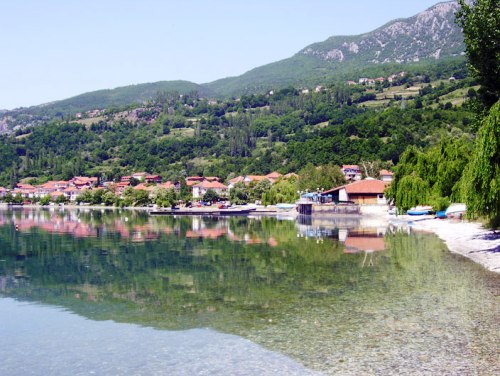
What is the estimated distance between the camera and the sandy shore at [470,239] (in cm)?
2808

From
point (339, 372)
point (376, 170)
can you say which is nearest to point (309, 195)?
point (376, 170)

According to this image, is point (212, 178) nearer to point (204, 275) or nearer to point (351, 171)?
point (351, 171)

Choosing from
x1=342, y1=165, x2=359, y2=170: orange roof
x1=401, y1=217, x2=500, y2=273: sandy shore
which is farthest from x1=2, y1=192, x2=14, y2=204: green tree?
x1=401, y1=217, x2=500, y2=273: sandy shore

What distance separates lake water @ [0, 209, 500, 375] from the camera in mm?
13047

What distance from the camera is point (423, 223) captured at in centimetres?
5794

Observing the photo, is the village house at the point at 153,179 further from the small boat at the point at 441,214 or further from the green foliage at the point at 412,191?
the small boat at the point at 441,214

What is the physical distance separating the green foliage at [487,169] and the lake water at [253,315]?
3184mm

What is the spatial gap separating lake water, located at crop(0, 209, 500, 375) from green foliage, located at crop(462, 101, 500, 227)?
3.18 metres

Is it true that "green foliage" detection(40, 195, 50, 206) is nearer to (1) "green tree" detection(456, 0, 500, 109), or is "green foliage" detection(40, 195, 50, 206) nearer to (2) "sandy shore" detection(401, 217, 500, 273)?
(2) "sandy shore" detection(401, 217, 500, 273)

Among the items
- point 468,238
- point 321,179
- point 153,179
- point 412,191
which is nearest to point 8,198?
point 153,179

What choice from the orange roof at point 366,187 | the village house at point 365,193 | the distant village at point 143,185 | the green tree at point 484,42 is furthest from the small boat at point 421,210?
the distant village at point 143,185

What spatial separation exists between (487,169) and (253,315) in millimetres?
12588

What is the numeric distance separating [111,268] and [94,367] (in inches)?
703

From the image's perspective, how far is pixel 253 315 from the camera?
18.0 meters
